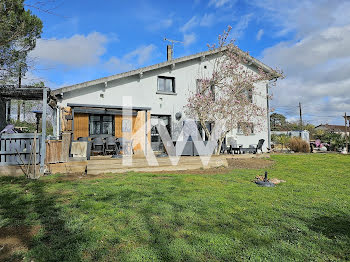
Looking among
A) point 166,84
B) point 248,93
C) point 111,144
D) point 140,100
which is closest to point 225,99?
point 248,93

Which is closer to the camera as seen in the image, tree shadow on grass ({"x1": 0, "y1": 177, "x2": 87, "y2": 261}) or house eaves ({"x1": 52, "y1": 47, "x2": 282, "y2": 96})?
tree shadow on grass ({"x1": 0, "y1": 177, "x2": 87, "y2": 261})

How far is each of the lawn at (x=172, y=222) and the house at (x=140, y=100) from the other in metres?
6.08

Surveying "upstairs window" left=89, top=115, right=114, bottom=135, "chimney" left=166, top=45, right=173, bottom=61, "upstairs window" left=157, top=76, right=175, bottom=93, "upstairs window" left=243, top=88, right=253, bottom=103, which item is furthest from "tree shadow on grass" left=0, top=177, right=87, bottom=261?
"chimney" left=166, top=45, right=173, bottom=61

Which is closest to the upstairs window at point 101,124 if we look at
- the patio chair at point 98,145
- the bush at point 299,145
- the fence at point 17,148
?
the patio chair at point 98,145

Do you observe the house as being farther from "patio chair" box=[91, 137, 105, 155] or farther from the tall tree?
the tall tree

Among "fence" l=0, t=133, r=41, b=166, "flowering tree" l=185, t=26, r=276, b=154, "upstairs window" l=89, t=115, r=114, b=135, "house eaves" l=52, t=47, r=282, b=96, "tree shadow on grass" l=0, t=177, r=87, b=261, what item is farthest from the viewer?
"upstairs window" l=89, t=115, r=114, b=135

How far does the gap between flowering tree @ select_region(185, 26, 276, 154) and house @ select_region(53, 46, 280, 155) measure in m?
0.81

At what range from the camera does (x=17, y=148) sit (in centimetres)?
655

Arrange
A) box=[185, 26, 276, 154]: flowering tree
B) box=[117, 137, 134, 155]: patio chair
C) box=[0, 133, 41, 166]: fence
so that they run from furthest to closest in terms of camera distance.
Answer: box=[185, 26, 276, 154]: flowering tree
box=[117, 137, 134, 155]: patio chair
box=[0, 133, 41, 166]: fence

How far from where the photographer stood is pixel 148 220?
3.24 meters

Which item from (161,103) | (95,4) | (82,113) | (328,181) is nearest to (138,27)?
(161,103)

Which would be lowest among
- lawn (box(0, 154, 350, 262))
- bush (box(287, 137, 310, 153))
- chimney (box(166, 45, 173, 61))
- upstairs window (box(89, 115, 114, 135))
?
lawn (box(0, 154, 350, 262))

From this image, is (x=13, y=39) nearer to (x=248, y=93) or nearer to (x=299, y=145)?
(x=248, y=93)

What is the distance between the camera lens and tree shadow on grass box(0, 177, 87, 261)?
90.6 inches
